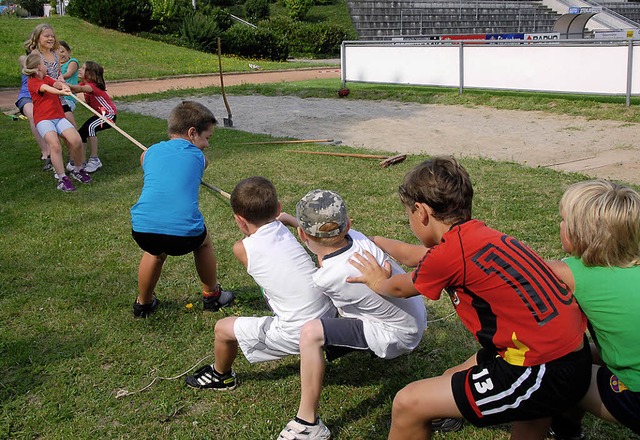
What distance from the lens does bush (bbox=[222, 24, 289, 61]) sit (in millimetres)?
27719

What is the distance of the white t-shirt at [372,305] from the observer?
9.27 ft

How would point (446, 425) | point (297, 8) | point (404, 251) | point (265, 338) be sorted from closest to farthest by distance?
point (446, 425)
point (265, 338)
point (404, 251)
point (297, 8)

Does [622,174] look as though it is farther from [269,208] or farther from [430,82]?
[430,82]

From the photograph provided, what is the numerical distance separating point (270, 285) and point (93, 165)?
5.87 m

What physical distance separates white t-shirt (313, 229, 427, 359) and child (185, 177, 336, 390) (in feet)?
0.56

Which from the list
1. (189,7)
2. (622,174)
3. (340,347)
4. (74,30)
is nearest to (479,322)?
(340,347)

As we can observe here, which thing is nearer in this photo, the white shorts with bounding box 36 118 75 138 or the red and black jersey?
the red and black jersey

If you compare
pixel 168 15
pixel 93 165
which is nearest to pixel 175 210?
pixel 93 165

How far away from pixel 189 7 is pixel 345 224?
28.8 m

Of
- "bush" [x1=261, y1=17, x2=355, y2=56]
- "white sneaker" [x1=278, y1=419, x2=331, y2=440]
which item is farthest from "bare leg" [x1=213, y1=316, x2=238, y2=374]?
"bush" [x1=261, y1=17, x2=355, y2=56]

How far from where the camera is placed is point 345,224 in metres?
2.81

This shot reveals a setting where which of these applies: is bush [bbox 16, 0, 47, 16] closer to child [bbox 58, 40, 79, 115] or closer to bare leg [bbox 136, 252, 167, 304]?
child [bbox 58, 40, 79, 115]

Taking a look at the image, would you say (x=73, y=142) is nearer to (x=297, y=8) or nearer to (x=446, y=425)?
(x=446, y=425)

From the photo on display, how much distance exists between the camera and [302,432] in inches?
112
